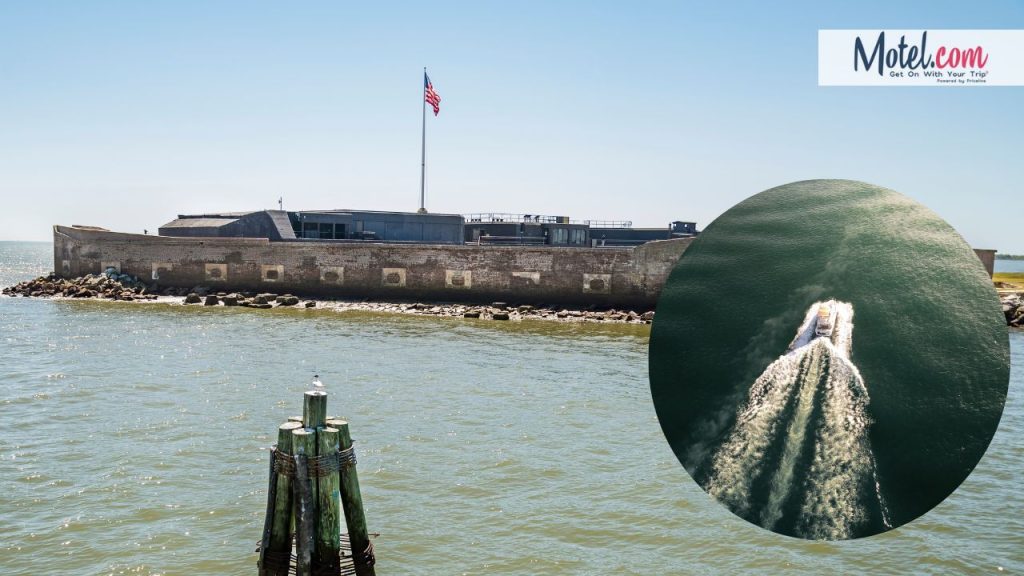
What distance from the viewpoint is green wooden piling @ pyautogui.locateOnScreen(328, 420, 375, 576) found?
6590 millimetres

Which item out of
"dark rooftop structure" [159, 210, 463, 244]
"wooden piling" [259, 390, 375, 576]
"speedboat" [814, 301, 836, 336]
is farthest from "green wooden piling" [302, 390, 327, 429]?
"dark rooftop structure" [159, 210, 463, 244]

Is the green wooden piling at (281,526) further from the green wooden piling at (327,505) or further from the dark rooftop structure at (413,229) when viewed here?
the dark rooftop structure at (413,229)

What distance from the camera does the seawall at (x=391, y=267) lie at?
1293 inches

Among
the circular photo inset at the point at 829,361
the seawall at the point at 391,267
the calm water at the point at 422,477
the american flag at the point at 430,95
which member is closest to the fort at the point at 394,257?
the seawall at the point at 391,267

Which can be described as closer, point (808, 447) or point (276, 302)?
point (808, 447)

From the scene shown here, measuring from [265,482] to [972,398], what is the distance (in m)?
10.0

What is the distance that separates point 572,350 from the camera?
76.0ft

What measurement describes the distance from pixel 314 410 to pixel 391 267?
2928 centimetres

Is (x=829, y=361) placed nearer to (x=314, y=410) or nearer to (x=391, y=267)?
(x=314, y=410)

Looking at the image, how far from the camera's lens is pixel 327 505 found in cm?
639

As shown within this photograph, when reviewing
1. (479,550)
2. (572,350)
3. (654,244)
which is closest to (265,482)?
(479,550)

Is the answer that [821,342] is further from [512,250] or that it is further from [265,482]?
[512,250]

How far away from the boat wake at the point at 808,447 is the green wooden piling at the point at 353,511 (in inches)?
213

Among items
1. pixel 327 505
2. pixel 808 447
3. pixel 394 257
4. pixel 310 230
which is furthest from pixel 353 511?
pixel 310 230
